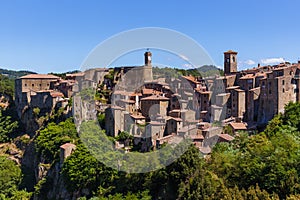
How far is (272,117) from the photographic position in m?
20.6

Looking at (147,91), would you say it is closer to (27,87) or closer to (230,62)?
(230,62)

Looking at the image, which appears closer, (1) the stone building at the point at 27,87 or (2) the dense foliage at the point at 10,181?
(2) the dense foliage at the point at 10,181

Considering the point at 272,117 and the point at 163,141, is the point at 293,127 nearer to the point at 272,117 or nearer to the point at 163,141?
the point at 272,117

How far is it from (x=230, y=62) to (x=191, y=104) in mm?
7812

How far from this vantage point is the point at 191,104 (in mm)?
23547

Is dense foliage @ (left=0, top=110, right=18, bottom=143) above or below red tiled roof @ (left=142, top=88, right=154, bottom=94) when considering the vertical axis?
below

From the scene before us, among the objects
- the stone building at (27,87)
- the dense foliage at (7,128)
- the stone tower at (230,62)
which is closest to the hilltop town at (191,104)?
the stone tower at (230,62)

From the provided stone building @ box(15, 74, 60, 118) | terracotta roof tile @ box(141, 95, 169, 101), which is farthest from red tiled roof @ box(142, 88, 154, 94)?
stone building @ box(15, 74, 60, 118)

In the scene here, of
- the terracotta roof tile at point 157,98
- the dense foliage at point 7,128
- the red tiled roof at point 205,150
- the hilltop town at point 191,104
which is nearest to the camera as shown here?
the red tiled roof at point 205,150

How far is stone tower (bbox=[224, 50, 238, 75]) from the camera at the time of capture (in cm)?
2909

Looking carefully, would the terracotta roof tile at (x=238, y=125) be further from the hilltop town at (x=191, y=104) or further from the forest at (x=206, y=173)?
the forest at (x=206, y=173)

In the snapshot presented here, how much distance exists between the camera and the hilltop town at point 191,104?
20391 millimetres

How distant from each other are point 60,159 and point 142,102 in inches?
271

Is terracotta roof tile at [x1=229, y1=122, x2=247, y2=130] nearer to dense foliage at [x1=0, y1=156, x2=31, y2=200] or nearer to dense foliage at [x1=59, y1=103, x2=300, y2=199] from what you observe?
dense foliage at [x1=59, y1=103, x2=300, y2=199]
